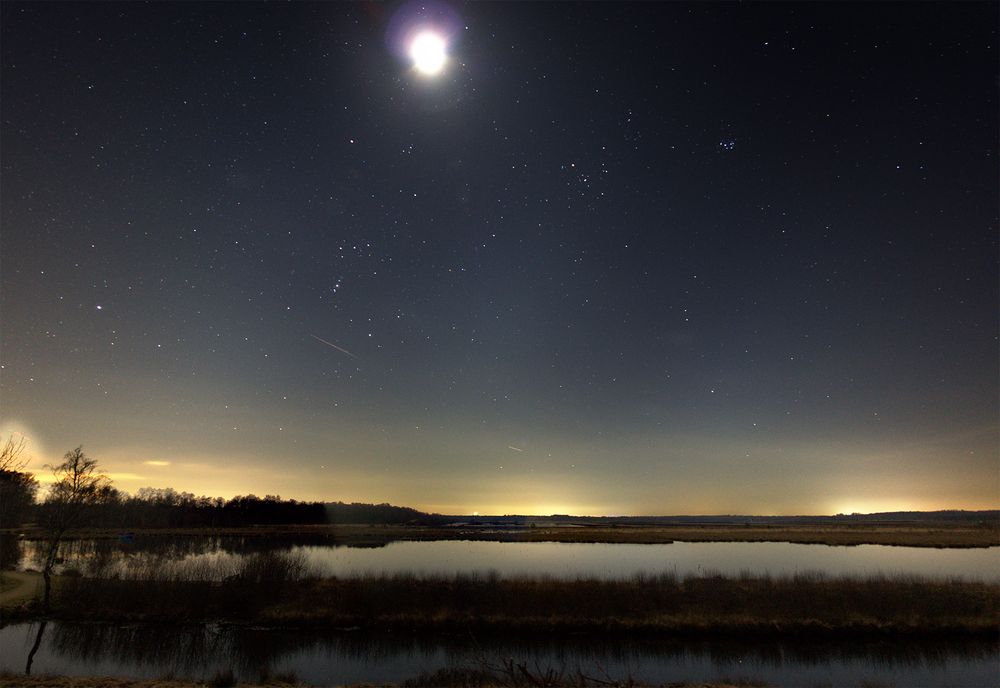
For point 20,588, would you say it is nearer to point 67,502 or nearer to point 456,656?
point 67,502

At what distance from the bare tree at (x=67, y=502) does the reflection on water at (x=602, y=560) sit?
17.4 ft

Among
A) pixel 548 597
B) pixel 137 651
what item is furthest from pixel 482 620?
pixel 137 651

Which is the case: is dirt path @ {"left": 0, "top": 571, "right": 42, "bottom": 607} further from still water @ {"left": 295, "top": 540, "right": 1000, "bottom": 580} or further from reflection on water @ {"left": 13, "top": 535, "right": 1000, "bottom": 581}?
still water @ {"left": 295, "top": 540, "right": 1000, "bottom": 580}

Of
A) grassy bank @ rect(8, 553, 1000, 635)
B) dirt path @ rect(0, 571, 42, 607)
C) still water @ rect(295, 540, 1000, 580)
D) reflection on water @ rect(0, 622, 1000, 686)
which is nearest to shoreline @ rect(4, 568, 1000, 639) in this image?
grassy bank @ rect(8, 553, 1000, 635)

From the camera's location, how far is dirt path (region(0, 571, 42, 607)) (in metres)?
31.3

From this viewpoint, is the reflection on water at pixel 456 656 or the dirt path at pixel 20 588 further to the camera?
the dirt path at pixel 20 588

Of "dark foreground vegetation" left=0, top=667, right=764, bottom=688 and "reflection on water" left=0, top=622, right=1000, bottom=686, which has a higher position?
"dark foreground vegetation" left=0, top=667, right=764, bottom=688

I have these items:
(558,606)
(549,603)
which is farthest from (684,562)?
(558,606)

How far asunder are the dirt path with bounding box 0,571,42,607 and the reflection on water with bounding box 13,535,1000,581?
3.29 meters

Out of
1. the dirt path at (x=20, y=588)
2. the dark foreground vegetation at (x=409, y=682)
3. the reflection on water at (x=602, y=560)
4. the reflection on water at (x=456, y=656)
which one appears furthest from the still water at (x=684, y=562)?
the dark foreground vegetation at (x=409, y=682)

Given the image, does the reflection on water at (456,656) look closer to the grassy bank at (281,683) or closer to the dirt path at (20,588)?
the grassy bank at (281,683)

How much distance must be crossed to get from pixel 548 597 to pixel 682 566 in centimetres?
2245

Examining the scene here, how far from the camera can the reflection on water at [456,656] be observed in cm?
2147

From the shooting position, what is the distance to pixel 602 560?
182 ft
